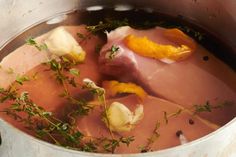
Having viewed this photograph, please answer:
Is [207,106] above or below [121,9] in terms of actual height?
below

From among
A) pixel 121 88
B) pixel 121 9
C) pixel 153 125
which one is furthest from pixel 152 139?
pixel 121 9

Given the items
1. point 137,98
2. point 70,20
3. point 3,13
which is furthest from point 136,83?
point 3,13

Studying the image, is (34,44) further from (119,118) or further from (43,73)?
(119,118)

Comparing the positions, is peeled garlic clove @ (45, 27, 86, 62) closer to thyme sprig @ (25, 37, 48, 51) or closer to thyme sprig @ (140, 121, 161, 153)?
thyme sprig @ (25, 37, 48, 51)

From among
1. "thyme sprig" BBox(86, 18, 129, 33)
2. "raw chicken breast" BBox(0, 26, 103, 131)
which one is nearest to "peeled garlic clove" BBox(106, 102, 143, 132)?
"raw chicken breast" BBox(0, 26, 103, 131)

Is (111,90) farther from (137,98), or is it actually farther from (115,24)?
(115,24)
